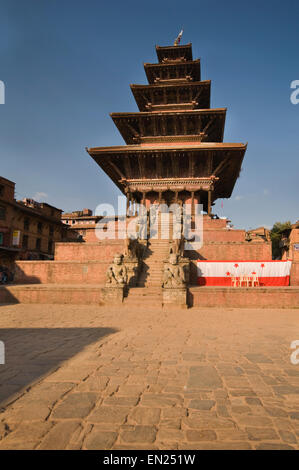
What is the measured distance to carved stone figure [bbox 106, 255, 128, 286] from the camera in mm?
11188

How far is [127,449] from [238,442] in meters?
0.88

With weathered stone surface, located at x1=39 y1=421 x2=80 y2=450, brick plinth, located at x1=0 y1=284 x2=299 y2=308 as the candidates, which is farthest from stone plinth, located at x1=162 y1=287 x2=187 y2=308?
weathered stone surface, located at x1=39 y1=421 x2=80 y2=450

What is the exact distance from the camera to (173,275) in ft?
35.9

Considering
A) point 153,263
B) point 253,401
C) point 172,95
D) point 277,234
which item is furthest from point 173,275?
point 277,234

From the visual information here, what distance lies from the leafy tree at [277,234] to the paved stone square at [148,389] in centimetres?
4071

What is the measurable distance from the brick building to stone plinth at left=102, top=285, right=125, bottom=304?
2178 cm

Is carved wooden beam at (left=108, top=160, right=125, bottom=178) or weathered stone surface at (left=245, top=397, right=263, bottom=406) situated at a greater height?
carved wooden beam at (left=108, top=160, right=125, bottom=178)

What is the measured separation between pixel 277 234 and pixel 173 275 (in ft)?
127

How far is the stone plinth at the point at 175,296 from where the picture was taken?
10.3 m

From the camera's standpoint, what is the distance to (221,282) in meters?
13.6

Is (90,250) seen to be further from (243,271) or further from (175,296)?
(243,271)

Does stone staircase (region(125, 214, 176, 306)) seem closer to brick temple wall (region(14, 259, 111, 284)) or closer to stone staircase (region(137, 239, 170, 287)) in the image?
stone staircase (region(137, 239, 170, 287))

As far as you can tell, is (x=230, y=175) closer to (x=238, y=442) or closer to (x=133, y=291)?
(x=133, y=291)

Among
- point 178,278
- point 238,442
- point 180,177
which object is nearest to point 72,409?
point 238,442
